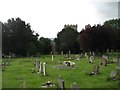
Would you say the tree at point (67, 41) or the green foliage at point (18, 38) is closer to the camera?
the green foliage at point (18, 38)

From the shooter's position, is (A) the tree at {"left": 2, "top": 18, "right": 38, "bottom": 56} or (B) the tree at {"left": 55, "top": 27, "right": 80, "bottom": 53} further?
(B) the tree at {"left": 55, "top": 27, "right": 80, "bottom": 53}

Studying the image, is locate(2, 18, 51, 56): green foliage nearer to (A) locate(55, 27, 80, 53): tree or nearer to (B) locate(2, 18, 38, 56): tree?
(B) locate(2, 18, 38, 56): tree

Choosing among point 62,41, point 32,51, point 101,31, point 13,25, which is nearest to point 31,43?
point 32,51

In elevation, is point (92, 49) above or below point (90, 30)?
below

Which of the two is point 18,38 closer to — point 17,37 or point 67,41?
point 17,37

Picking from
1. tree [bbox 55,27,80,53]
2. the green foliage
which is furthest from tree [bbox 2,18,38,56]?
tree [bbox 55,27,80,53]

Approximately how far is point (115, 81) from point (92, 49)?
4464 centimetres

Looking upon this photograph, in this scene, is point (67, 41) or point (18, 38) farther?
point (67, 41)

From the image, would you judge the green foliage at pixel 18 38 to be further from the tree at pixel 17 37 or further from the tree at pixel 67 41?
the tree at pixel 67 41

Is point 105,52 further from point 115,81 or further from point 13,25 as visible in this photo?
point 115,81

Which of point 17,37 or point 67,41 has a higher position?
point 17,37

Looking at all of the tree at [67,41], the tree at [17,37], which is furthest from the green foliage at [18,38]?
the tree at [67,41]

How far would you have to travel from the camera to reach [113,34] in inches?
2483

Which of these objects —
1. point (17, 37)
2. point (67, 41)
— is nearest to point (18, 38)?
point (17, 37)
